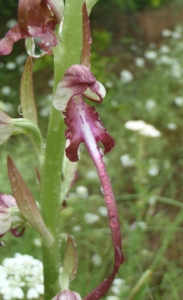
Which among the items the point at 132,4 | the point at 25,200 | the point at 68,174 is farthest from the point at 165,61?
the point at 25,200

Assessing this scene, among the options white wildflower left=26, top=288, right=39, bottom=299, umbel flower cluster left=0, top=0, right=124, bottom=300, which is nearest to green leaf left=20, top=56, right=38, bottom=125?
umbel flower cluster left=0, top=0, right=124, bottom=300

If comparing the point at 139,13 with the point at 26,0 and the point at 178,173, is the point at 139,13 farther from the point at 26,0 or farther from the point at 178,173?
the point at 26,0

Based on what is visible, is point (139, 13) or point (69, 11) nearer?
point (69, 11)

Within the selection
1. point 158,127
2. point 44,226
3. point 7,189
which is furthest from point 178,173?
point 44,226

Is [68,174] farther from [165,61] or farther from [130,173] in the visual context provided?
[165,61]

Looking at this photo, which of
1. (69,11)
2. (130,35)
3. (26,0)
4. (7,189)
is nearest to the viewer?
(26,0)

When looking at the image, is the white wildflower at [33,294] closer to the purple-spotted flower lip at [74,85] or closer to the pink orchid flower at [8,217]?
the pink orchid flower at [8,217]
